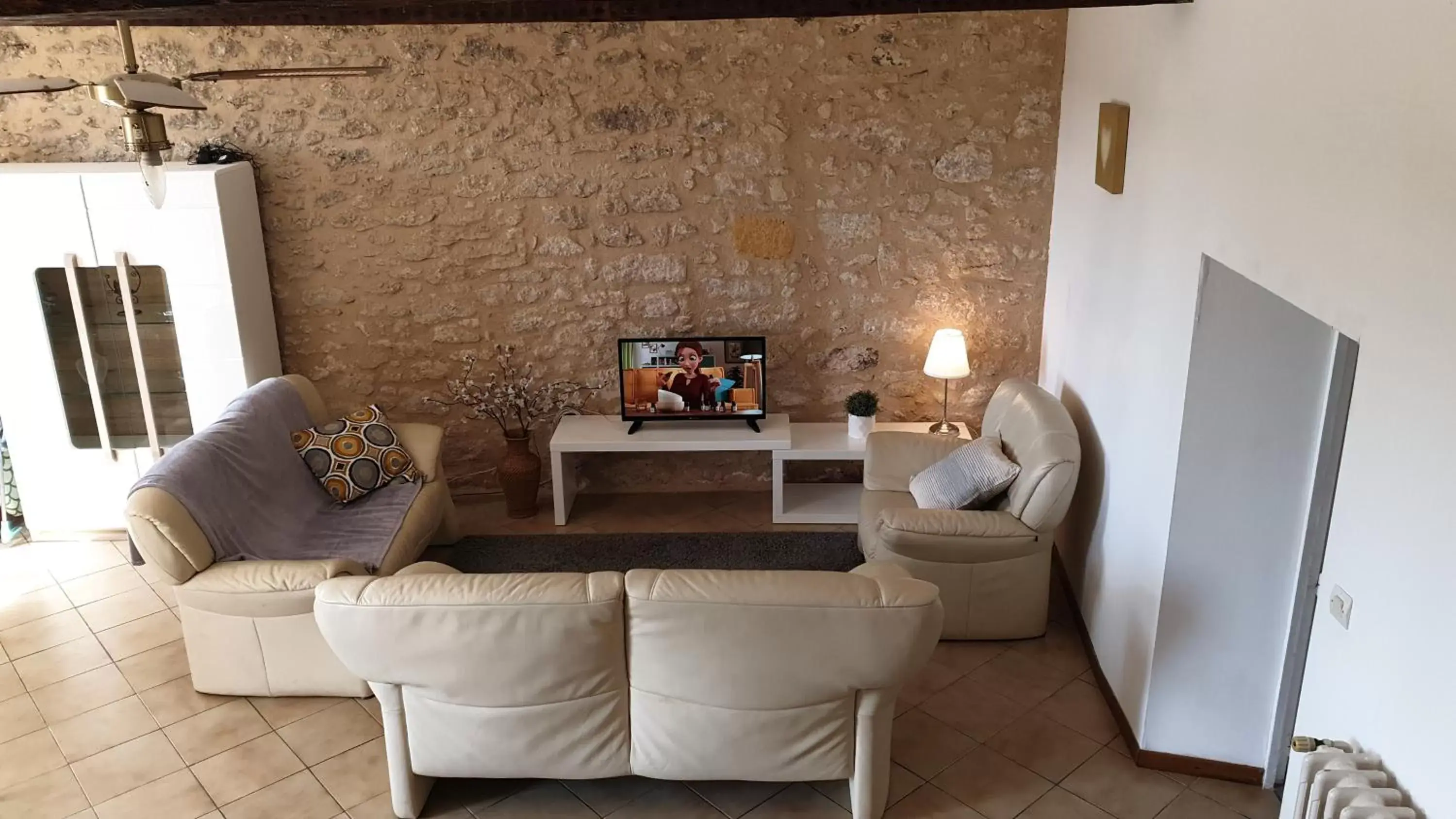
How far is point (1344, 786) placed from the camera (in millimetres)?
2391

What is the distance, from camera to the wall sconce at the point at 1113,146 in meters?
4.22

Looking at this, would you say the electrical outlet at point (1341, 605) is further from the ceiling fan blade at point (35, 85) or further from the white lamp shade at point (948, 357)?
the ceiling fan blade at point (35, 85)

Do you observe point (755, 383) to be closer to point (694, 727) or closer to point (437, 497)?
point (437, 497)

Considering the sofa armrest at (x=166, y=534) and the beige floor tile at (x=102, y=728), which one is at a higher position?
the sofa armrest at (x=166, y=534)

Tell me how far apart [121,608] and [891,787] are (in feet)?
12.1

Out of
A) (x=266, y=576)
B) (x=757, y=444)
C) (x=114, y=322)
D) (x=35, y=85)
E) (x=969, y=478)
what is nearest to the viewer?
(x=35, y=85)

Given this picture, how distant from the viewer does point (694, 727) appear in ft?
11.3

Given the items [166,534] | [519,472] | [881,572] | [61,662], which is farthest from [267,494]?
[881,572]

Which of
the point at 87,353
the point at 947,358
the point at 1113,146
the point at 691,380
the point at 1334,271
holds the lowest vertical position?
the point at 691,380

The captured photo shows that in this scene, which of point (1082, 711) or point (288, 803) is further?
point (1082, 711)

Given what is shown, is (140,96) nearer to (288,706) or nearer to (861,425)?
(288,706)

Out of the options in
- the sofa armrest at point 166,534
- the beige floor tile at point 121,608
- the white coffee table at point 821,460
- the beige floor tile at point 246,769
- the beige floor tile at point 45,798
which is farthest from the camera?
the white coffee table at point 821,460

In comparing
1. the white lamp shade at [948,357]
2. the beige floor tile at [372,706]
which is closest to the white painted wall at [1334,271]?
the white lamp shade at [948,357]

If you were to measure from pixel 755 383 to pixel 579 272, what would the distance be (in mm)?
1141
